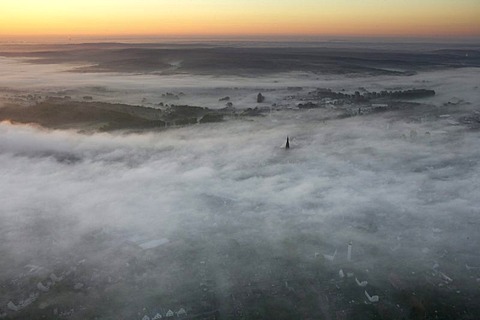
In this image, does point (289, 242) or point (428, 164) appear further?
point (428, 164)

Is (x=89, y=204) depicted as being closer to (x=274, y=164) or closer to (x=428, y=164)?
(x=274, y=164)

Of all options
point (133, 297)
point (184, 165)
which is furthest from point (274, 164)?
point (133, 297)

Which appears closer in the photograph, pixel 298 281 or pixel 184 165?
pixel 298 281

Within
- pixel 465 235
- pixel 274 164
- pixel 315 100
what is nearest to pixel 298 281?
pixel 465 235

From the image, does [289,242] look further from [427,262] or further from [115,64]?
[115,64]

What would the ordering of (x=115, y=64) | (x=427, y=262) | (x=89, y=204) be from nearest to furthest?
1. (x=427, y=262)
2. (x=89, y=204)
3. (x=115, y=64)

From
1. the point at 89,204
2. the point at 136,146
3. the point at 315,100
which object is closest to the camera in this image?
the point at 89,204
